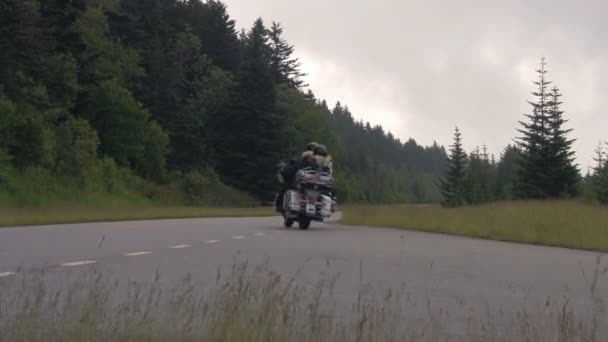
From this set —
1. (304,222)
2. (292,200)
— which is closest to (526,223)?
(304,222)

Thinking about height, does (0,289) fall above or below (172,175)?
below

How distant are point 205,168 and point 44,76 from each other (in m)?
23.5

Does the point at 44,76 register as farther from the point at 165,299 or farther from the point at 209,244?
the point at 165,299

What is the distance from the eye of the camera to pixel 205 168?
7012cm

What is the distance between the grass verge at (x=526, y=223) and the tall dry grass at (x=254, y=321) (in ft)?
36.6

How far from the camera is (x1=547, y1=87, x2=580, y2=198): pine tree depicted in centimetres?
6178

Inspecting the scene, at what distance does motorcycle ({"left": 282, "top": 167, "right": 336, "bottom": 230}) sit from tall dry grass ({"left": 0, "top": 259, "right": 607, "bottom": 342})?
14.8 m

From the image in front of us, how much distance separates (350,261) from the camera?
42.5ft

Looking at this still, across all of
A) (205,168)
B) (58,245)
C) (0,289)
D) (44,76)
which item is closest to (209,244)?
(58,245)

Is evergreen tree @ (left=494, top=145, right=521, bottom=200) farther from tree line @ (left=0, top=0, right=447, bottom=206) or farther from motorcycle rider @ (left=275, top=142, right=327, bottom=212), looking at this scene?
motorcycle rider @ (left=275, top=142, right=327, bottom=212)

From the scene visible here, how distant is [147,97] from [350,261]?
184 ft

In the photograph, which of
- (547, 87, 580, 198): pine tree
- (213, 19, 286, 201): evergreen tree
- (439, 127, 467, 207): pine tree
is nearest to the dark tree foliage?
(547, 87, 580, 198): pine tree

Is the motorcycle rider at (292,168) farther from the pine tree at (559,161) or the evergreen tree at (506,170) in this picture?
the evergreen tree at (506,170)

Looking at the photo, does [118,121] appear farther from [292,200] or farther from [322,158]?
[292,200]
